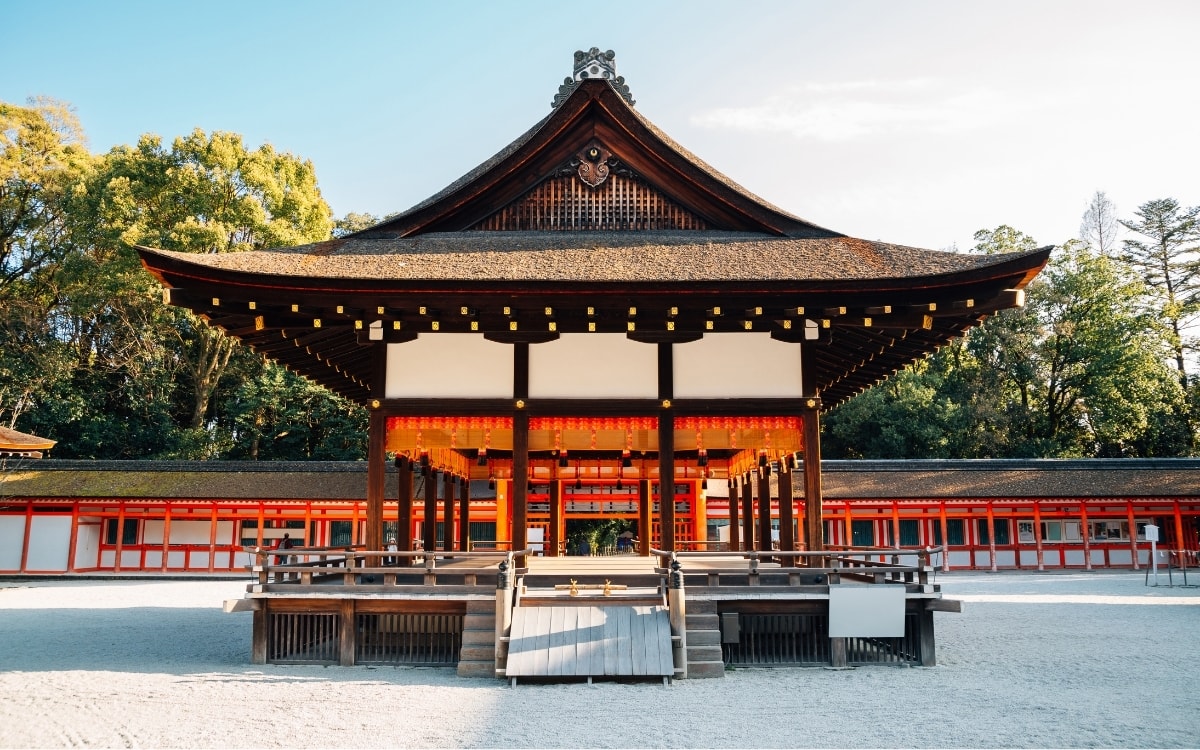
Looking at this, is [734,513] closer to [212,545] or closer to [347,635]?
[347,635]

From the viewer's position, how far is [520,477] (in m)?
11.0

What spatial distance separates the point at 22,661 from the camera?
412 inches

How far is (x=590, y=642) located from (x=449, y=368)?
3986mm

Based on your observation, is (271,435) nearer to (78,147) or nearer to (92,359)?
(92,359)

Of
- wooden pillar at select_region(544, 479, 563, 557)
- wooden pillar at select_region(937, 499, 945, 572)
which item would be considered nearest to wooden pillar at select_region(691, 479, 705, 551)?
wooden pillar at select_region(544, 479, 563, 557)

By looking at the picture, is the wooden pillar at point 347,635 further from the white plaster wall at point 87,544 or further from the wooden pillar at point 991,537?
the wooden pillar at point 991,537

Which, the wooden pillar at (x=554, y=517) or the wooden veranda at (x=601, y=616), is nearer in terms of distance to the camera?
the wooden veranda at (x=601, y=616)

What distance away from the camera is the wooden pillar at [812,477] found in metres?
10.9

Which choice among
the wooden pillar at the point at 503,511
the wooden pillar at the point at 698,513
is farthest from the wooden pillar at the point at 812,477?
the wooden pillar at the point at 503,511

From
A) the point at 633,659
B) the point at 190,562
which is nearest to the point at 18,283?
the point at 190,562

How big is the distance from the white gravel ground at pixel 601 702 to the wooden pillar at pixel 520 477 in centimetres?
198

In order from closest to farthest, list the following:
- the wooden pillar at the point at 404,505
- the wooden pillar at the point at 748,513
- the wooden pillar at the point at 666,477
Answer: the wooden pillar at the point at 666,477 → the wooden pillar at the point at 404,505 → the wooden pillar at the point at 748,513

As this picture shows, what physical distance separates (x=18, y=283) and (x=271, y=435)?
11135 millimetres

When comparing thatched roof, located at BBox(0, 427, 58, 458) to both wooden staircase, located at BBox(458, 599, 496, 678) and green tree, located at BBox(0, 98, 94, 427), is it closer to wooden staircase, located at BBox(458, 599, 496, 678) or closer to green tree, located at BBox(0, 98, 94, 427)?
green tree, located at BBox(0, 98, 94, 427)
